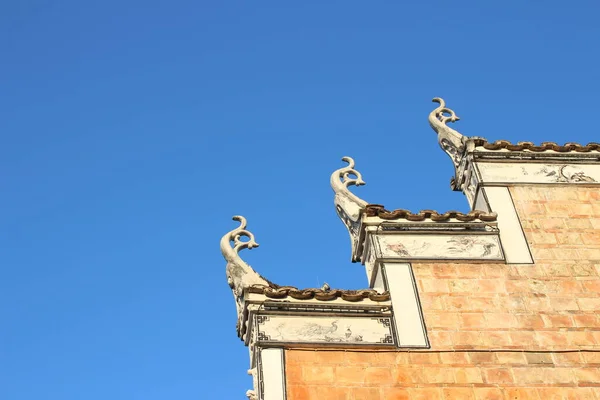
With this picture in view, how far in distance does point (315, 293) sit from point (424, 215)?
6.60 ft

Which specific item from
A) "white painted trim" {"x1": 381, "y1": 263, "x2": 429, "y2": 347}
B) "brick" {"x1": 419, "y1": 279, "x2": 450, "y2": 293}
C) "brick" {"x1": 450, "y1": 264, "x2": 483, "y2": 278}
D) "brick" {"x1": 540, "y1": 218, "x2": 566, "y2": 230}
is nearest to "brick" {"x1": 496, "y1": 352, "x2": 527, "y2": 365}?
"white painted trim" {"x1": 381, "y1": 263, "x2": 429, "y2": 347}

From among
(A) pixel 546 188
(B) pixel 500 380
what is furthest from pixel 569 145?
(B) pixel 500 380

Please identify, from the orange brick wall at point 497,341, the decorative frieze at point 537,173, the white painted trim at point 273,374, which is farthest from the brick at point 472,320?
the decorative frieze at point 537,173

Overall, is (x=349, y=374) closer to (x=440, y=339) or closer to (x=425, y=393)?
(x=425, y=393)

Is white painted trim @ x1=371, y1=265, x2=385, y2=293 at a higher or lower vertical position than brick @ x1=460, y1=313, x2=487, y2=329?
higher

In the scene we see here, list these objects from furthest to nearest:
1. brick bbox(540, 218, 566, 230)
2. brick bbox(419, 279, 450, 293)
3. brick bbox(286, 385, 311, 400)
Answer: brick bbox(540, 218, 566, 230) < brick bbox(419, 279, 450, 293) < brick bbox(286, 385, 311, 400)

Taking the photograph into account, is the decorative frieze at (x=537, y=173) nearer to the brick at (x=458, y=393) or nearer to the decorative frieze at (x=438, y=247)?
the decorative frieze at (x=438, y=247)

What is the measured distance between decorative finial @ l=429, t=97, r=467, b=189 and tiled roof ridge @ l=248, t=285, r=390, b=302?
3.14 metres

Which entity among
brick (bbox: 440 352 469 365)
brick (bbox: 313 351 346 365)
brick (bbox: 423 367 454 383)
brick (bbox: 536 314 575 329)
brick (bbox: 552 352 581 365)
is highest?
brick (bbox: 536 314 575 329)

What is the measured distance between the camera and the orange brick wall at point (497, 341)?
991cm

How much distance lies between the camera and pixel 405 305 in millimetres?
10844

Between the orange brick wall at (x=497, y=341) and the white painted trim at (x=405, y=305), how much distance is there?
0.10 meters

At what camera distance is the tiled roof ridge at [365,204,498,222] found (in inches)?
469

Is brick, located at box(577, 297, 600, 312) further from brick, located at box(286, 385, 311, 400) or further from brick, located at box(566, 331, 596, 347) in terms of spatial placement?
brick, located at box(286, 385, 311, 400)
